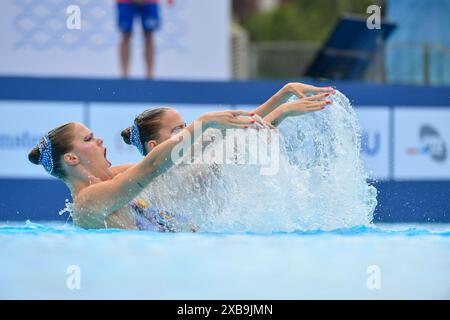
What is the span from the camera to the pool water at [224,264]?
3.31 meters

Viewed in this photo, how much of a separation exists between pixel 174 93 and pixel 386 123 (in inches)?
72.7

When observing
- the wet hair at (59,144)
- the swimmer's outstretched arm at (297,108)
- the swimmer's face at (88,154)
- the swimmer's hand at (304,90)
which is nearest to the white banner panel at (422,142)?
the swimmer's hand at (304,90)

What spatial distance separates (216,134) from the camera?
4.59 meters

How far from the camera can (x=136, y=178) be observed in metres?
4.14

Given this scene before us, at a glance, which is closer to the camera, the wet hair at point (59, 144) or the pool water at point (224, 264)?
the pool water at point (224, 264)

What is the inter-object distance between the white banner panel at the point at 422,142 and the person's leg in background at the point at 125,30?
2.55 metres

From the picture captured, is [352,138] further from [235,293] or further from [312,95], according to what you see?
[235,293]

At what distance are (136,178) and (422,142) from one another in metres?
4.34

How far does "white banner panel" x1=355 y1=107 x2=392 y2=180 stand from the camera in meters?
7.71

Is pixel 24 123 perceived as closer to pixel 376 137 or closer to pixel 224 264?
pixel 376 137

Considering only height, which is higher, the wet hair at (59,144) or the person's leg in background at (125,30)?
the person's leg in background at (125,30)

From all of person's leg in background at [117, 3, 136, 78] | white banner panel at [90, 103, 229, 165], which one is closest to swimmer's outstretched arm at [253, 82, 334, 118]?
white banner panel at [90, 103, 229, 165]

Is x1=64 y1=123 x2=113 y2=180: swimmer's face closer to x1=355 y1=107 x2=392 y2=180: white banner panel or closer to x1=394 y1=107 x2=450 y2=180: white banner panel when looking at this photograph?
x1=355 y1=107 x2=392 y2=180: white banner panel

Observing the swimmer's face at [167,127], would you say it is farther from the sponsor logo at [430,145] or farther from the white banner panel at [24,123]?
the sponsor logo at [430,145]
